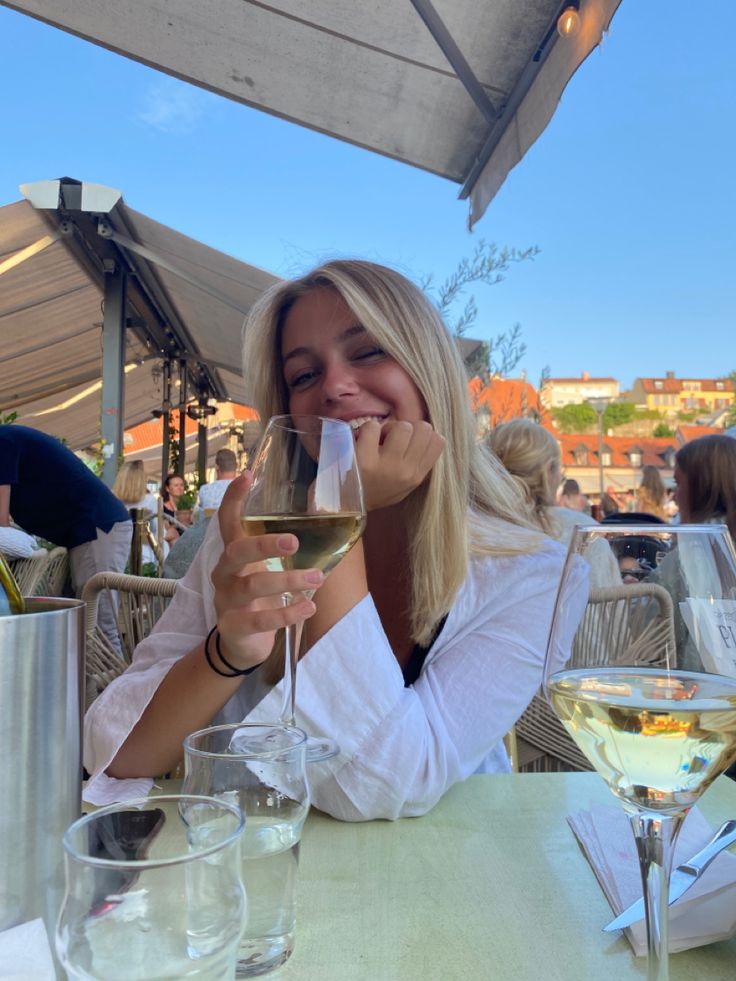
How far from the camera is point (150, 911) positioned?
0.42 meters

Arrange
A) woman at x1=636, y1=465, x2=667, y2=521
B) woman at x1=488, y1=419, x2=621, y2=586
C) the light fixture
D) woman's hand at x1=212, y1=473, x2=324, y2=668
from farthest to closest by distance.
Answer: woman at x1=636, y1=465, x2=667, y2=521, woman at x1=488, y1=419, x2=621, y2=586, the light fixture, woman's hand at x1=212, y1=473, x2=324, y2=668

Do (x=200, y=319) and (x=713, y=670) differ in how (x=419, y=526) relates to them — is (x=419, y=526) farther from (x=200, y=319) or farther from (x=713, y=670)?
(x=200, y=319)

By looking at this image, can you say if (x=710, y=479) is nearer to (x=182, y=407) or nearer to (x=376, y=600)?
(x=376, y=600)

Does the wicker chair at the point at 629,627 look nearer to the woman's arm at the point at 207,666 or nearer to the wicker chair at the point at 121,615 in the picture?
the woman's arm at the point at 207,666

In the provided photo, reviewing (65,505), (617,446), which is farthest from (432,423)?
(617,446)

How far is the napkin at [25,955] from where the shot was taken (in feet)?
1.44

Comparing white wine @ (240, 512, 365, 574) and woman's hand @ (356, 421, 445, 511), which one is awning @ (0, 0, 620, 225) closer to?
woman's hand @ (356, 421, 445, 511)

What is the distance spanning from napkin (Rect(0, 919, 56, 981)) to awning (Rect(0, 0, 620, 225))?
2461 mm

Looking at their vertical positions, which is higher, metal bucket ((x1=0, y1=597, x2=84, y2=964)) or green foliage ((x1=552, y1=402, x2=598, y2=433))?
green foliage ((x1=552, y1=402, x2=598, y2=433))

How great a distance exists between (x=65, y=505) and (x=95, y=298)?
4074 millimetres

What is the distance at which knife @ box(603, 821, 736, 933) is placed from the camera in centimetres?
63

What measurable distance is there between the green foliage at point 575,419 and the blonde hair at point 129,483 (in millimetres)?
53199

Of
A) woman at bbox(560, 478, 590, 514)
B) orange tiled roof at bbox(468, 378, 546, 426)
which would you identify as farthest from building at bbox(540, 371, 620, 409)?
orange tiled roof at bbox(468, 378, 546, 426)

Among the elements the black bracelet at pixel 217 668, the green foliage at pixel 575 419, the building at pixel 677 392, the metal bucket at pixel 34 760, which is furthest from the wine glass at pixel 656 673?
the building at pixel 677 392
